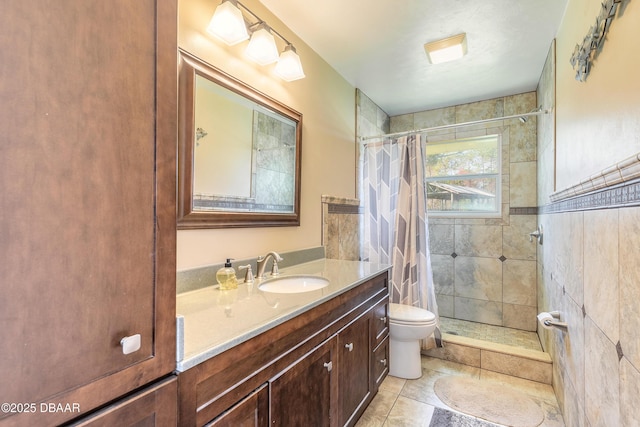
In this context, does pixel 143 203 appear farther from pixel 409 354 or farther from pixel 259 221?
pixel 409 354

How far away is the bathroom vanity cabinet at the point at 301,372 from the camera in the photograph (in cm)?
77

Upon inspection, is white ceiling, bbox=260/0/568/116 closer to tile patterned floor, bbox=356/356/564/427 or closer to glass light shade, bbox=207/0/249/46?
glass light shade, bbox=207/0/249/46

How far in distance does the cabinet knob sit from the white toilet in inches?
72.9

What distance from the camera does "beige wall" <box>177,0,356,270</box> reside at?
1.33 metres

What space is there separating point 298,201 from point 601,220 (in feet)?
4.72

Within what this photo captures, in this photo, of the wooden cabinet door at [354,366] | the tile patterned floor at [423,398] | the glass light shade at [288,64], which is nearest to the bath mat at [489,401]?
the tile patterned floor at [423,398]

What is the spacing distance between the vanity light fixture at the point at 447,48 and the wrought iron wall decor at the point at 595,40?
2.52ft

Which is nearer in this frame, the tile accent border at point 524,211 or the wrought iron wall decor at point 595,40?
the wrought iron wall decor at point 595,40

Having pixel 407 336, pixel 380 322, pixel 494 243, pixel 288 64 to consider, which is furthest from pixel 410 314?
pixel 288 64

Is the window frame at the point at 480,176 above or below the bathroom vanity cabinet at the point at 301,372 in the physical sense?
above

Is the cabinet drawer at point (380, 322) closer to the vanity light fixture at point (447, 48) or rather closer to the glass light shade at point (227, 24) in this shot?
the glass light shade at point (227, 24)

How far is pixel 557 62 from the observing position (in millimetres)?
1917

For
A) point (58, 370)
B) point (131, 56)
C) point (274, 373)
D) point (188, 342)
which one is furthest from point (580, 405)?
point (131, 56)

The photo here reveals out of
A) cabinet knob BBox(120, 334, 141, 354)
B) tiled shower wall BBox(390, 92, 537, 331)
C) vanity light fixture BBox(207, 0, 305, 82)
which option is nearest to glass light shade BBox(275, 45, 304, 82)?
vanity light fixture BBox(207, 0, 305, 82)
